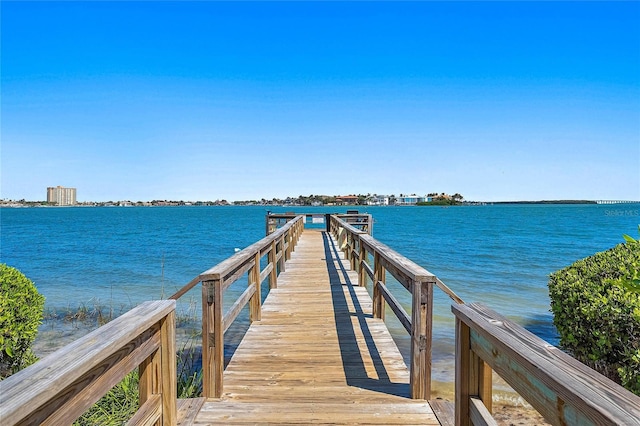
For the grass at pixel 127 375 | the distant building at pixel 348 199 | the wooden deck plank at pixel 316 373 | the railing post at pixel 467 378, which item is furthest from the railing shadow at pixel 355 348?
the distant building at pixel 348 199

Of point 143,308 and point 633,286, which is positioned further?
point 143,308

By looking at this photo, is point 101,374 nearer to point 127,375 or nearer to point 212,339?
point 212,339

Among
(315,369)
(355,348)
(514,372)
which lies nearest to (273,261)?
(355,348)

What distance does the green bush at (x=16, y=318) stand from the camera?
13.4 feet

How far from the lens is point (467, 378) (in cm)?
210

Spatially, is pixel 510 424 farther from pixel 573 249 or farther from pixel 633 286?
pixel 573 249

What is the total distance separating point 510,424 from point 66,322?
9.55 meters

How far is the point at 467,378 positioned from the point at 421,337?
3.36ft

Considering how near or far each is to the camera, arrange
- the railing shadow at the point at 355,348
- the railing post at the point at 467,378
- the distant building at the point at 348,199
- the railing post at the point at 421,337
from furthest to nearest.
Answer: the distant building at the point at 348,199, the railing shadow at the point at 355,348, the railing post at the point at 421,337, the railing post at the point at 467,378

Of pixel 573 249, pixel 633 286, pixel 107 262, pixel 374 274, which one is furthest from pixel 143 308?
pixel 573 249

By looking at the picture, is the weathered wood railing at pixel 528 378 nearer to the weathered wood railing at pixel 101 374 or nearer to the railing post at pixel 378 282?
the weathered wood railing at pixel 101 374

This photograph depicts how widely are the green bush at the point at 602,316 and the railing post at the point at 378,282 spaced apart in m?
1.89

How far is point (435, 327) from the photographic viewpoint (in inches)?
325

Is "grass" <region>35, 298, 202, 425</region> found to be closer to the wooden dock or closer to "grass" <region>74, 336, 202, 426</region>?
"grass" <region>74, 336, 202, 426</region>
